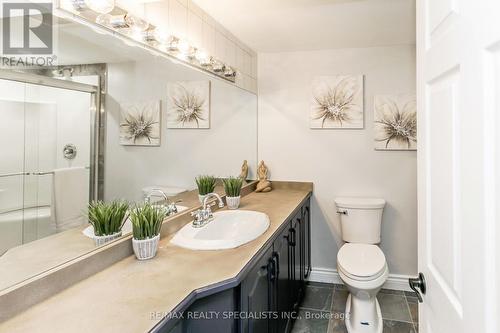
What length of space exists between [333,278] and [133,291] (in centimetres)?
254

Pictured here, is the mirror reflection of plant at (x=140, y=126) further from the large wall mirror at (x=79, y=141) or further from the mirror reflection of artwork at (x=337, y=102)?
the mirror reflection of artwork at (x=337, y=102)

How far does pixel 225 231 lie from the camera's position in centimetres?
202

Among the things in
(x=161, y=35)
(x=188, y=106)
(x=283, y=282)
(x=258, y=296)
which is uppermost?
(x=161, y=35)

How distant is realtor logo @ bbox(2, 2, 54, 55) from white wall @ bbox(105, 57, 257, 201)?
33 cm

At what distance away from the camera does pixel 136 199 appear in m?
1.56

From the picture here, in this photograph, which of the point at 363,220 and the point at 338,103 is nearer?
the point at 363,220

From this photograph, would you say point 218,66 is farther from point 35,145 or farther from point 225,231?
point 35,145

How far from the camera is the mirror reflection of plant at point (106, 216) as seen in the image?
1.29 m

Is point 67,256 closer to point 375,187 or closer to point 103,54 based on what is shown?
point 103,54

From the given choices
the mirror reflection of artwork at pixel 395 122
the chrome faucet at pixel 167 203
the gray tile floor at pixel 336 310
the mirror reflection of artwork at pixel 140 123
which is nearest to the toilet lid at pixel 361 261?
the gray tile floor at pixel 336 310

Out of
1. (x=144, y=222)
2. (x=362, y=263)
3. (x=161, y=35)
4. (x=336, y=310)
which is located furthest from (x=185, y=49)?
(x=336, y=310)

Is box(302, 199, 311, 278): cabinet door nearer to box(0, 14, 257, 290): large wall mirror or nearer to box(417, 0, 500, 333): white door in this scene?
box(0, 14, 257, 290): large wall mirror

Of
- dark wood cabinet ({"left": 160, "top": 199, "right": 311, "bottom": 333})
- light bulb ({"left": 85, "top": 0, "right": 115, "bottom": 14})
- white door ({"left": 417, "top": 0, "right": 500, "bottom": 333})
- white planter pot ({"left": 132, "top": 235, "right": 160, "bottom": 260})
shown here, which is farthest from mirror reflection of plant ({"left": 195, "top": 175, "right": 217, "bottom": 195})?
white door ({"left": 417, "top": 0, "right": 500, "bottom": 333})

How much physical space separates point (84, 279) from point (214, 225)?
0.89 meters
